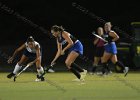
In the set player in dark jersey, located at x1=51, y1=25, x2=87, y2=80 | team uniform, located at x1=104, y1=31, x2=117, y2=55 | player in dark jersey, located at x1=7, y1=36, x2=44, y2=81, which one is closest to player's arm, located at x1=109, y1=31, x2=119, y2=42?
team uniform, located at x1=104, y1=31, x2=117, y2=55

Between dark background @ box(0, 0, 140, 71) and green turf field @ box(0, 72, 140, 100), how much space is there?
17691 mm

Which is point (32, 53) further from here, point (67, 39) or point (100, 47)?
point (100, 47)

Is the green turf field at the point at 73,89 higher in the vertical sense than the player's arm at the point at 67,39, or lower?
lower

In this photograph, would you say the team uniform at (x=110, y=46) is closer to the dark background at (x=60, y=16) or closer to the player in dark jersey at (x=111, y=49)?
the player in dark jersey at (x=111, y=49)

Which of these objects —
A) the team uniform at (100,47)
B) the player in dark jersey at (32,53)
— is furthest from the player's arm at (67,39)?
the team uniform at (100,47)

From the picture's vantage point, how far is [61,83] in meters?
19.3

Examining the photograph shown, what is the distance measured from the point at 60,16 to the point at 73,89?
22464 mm

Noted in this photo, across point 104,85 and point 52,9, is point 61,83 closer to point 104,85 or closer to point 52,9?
point 104,85

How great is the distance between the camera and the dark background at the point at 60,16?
38875 millimetres

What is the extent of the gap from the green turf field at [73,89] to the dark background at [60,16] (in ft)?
58.0

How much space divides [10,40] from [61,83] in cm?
2015

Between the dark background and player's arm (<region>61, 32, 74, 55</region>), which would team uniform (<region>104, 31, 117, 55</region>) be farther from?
the dark background

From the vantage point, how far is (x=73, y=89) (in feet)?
55.8

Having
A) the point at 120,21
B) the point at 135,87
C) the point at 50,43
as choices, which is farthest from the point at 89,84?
the point at 120,21
